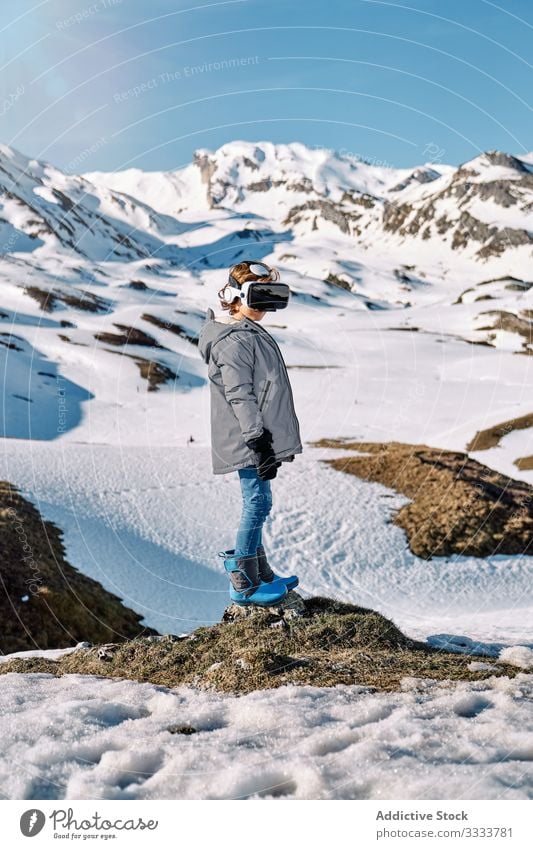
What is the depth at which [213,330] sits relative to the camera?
315 inches

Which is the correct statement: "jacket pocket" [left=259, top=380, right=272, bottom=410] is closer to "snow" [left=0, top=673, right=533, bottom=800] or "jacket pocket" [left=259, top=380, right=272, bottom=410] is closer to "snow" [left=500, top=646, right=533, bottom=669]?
"snow" [left=0, top=673, right=533, bottom=800]

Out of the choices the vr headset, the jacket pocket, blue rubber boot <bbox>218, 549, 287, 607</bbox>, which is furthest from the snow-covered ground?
the vr headset

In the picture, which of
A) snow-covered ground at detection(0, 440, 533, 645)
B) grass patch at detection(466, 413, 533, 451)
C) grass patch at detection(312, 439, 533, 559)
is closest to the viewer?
snow-covered ground at detection(0, 440, 533, 645)

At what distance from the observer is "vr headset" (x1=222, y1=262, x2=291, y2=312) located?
26.0 ft

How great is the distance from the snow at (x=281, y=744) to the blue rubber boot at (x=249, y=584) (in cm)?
206

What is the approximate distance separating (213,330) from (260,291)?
0.74 metres

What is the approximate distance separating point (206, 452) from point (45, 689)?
87.7 feet

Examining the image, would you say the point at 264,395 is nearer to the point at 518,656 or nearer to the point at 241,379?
the point at 241,379

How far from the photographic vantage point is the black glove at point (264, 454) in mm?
7617
